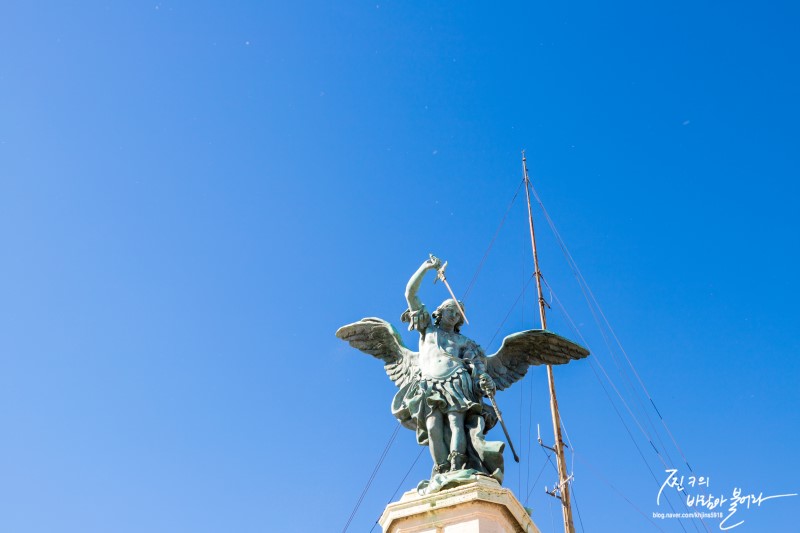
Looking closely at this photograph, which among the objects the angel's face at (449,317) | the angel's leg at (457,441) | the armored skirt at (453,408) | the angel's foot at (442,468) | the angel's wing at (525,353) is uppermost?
the angel's face at (449,317)

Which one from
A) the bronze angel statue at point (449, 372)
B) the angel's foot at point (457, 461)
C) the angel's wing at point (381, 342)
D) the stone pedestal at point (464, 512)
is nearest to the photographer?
the stone pedestal at point (464, 512)

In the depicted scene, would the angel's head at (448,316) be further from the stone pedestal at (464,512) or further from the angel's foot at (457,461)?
the stone pedestal at (464,512)

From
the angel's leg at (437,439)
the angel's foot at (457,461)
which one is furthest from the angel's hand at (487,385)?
the angel's foot at (457,461)

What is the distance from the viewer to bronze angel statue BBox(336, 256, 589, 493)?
842 cm

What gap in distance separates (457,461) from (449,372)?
0.99 meters

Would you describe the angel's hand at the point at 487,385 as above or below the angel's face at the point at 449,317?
below

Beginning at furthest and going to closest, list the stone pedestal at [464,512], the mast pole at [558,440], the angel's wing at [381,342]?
the mast pole at [558,440]
the angel's wing at [381,342]
the stone pedestal at [464,512]

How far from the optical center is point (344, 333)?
32.7ft

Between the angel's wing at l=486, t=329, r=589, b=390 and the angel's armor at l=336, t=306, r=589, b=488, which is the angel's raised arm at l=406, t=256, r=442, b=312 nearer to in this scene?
the angel's armor at l=336, t=306, r=589, b=488

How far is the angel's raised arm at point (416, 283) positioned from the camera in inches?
378

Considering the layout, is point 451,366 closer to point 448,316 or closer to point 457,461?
point 448,316

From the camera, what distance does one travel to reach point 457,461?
8.34 m

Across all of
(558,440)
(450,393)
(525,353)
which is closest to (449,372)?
(450,393)

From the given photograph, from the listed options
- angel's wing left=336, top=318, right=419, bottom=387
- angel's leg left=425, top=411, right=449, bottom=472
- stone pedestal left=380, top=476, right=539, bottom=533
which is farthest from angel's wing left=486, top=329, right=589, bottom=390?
stone pedestal left=380, top=476, right=539, bottom=533
